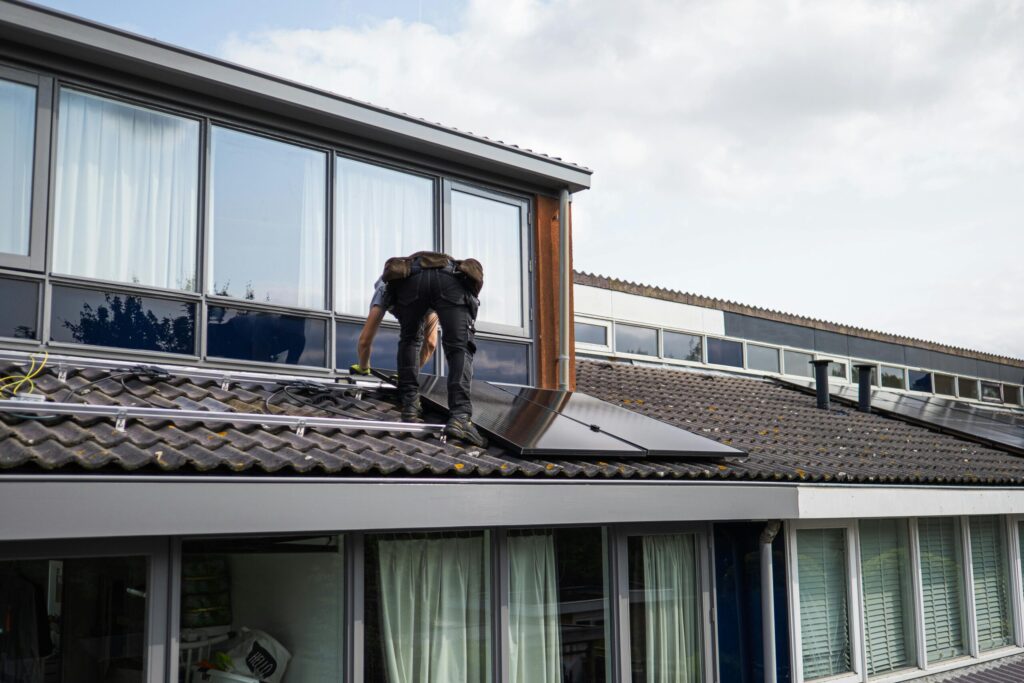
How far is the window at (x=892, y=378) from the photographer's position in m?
21.1

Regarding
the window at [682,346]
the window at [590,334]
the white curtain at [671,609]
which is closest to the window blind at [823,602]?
the white curtain at [671,609]

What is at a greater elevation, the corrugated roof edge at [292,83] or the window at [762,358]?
the corrugated roof edge at [292,83]

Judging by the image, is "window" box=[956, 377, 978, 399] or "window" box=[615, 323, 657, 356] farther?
"window" box=[956, 377, 978, 399]

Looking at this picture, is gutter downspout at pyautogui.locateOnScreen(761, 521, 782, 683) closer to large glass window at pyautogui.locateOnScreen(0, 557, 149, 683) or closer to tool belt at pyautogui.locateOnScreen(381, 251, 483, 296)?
tool belt at pyautogui.locateOnScreen(381, 251, 483, 296)

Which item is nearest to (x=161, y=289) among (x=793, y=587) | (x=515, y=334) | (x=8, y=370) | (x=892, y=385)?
(x=8, y=370)

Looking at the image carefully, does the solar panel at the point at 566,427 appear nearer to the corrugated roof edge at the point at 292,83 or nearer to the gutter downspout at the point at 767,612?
the gutter downspout at the point at 767,612

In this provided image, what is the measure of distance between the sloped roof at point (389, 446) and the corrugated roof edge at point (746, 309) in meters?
3.06

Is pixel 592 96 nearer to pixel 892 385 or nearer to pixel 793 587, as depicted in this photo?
pixel 793 587

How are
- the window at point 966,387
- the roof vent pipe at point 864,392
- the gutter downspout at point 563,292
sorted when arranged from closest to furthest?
the gutter downspout at point 563,292
the roof vent pipe at point 864,392
the window at point 966,387

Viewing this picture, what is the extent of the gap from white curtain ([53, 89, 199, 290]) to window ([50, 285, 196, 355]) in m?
0.17

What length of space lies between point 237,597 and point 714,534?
15.2 feet

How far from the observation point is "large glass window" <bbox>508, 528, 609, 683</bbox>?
23.7ft

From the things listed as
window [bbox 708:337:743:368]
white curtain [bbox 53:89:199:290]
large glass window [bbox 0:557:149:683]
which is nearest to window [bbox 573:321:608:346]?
window [bbox 708:337:743:368]

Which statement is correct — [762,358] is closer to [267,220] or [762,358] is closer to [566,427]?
[566,427]
